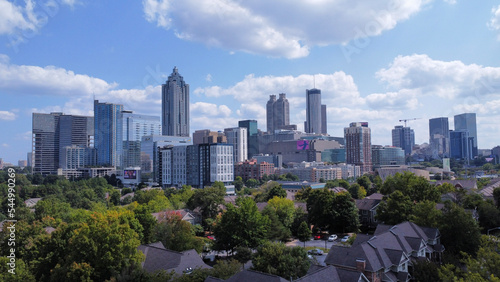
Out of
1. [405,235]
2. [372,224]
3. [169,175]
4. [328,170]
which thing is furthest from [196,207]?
[328,170]

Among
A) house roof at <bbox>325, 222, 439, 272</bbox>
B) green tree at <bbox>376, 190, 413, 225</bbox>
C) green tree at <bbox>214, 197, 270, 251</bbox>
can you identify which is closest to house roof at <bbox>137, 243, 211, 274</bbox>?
green tree at <bbox>214, 197, 270, 251</bbox>

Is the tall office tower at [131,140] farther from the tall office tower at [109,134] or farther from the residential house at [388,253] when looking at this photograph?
the residential house at [388,253]

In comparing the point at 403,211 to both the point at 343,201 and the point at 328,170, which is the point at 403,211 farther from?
the point at 328,170

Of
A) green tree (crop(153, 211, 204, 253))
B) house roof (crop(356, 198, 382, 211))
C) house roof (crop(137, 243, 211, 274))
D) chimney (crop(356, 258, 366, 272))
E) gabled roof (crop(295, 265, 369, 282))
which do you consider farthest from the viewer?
house roof (crop(356, 198, 382, 211))

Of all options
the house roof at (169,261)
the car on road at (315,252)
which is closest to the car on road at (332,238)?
the car on road at (315,252)

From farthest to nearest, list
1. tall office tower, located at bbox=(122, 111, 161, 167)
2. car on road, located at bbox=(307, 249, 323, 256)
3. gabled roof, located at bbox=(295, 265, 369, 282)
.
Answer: tall office tower, located at bbox=(122, 111, 161, 167)
car on road, located at bbox=(307, 249, 323, 256)
gabled roof, located at bbox=(295, 265, 369, 282)

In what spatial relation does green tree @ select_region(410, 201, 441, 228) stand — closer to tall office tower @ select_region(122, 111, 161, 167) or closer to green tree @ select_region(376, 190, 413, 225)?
green tree @ select_region(376, 190, 413, 225)
